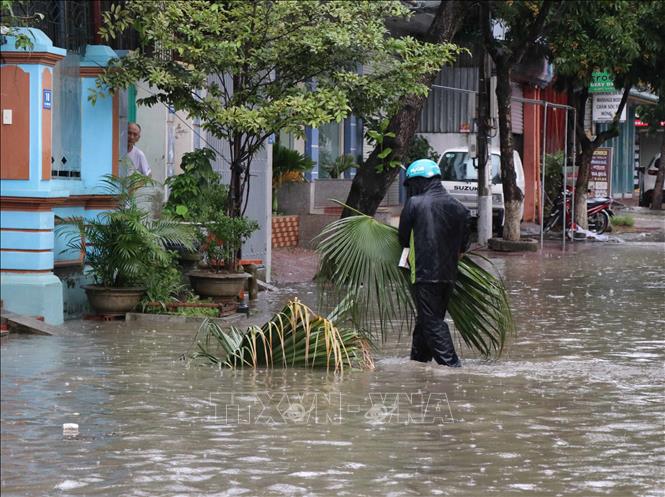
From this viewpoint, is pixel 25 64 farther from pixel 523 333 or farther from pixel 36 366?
pixel 523 333

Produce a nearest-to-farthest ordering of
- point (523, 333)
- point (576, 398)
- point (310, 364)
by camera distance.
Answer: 1. point (576, 398)
2. point (310, 364)
3. point (523, 333)

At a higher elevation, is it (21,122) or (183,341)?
(21,122)

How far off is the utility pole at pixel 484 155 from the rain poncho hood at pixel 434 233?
15.3 metres

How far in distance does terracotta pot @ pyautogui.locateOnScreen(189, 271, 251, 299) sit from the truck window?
14709 millimetres

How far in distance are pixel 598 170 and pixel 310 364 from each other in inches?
892

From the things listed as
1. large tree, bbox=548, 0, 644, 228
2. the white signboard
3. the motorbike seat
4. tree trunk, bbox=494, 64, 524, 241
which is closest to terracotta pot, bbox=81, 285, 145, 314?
tree trunk, bbox=494, 64, 524, 241

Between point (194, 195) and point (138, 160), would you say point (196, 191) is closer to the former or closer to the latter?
point (194, 195)

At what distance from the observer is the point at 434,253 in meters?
10.6

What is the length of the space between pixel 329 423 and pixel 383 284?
2620 millimetres

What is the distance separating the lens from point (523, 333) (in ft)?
44.2

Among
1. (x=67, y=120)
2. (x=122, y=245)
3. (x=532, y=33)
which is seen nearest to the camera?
(x=122, y=245)

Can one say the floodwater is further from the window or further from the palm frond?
the window

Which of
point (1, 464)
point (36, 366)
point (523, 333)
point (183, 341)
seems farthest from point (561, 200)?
point (1, 464)

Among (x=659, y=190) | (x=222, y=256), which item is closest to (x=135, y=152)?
(x=222, y=256)
